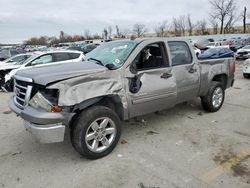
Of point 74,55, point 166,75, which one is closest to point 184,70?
point 166,75

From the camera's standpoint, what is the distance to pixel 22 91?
4.04 meters

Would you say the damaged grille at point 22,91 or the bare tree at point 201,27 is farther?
the bare tree at point 201,27

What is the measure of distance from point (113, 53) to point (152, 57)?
82 centimetres

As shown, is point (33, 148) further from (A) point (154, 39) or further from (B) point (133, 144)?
(A) point (154, 39)

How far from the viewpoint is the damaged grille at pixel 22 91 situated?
379cm

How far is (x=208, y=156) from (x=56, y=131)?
2358mm

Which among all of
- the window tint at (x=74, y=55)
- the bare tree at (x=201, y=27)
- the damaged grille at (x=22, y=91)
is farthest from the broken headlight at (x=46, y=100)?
the bare tree at (x=201, y=27)

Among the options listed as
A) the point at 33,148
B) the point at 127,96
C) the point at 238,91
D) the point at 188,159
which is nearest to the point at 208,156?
the point at 188,159

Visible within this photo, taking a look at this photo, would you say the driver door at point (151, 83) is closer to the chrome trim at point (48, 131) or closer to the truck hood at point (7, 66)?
the chrome trim at point (48, 131)

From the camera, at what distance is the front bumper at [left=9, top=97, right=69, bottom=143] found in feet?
11.4

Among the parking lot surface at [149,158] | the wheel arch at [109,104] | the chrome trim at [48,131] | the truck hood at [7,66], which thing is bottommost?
the parking lot surface at [149,158]

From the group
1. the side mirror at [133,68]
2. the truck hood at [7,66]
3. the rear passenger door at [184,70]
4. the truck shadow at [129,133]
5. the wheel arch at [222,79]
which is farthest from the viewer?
the truck hood at [7,66]

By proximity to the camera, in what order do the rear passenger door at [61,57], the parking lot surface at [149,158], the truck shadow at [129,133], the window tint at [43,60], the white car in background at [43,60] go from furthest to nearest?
1. the rear passenger door at [61,57]
2. the window tint at [43,60]
3. the white car in background at [43,60]
4. the truck shadow at [129,133]
5. the parking lot surface at [149,158]

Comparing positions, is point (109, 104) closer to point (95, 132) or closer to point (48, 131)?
point (95, 132)
